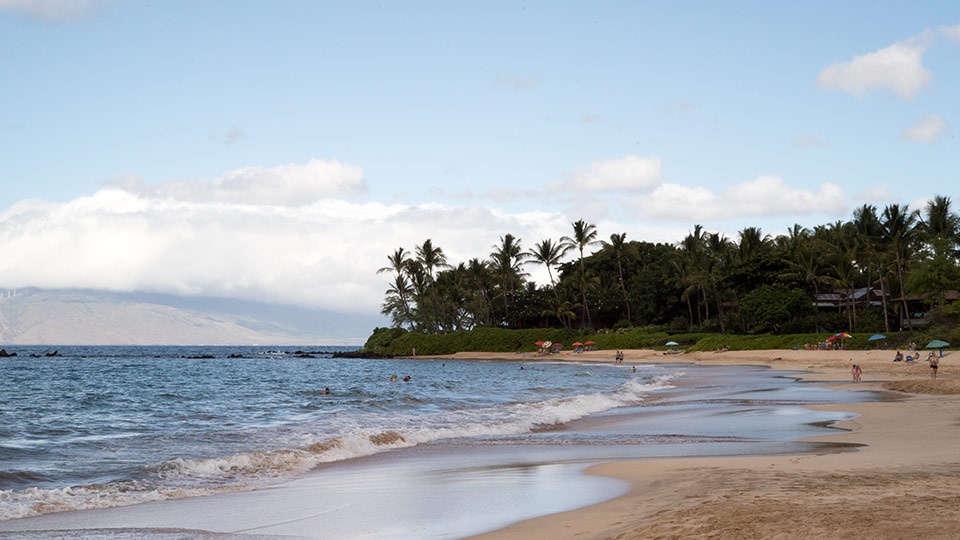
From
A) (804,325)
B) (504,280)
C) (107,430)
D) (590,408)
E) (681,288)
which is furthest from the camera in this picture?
(504,280)

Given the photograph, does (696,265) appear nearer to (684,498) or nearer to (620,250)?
(620,250)

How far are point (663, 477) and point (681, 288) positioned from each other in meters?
77.1

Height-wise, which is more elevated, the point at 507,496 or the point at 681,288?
the point at 681,288

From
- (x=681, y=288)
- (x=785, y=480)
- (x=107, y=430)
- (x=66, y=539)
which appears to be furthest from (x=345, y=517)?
(x=681, y=288)

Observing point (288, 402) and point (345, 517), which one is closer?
point (345, 517)

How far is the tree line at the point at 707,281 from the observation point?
6588 centimetres

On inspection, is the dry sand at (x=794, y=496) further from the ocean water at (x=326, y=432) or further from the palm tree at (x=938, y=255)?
the palm tree at (x=938, y=255)

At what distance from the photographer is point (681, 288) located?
86.1 m

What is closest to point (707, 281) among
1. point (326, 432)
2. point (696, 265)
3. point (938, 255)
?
point (696, 265)

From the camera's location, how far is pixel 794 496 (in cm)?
847

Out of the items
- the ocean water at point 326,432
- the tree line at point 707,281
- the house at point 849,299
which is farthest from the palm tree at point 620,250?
the ocean water at point 326,432

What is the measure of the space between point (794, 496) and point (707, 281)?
7326 centimetres

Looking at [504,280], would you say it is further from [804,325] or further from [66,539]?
[66,539]

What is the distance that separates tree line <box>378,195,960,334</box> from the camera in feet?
216
